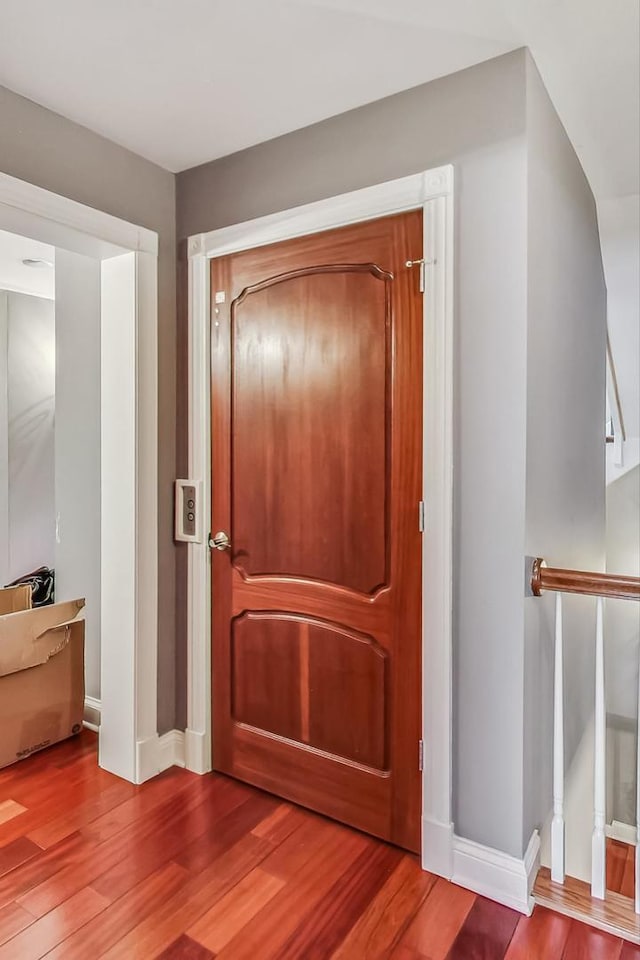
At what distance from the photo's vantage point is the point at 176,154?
7.61ft

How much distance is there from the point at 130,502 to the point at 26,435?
2.24 meters

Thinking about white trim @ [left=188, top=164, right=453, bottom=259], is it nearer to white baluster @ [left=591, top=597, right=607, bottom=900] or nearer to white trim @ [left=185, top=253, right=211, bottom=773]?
white trim @ [left=185, top=253, right=211, bottom=773]

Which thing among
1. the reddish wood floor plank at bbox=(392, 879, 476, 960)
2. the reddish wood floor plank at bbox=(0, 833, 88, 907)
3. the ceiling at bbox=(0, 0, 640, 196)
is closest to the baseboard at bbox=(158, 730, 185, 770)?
the reddish wood floor plank at bbox=(0, 833, 88, 907)

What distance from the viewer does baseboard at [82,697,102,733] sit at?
279 cm

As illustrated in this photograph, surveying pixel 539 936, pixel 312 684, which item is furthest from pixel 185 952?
pixel 539 936

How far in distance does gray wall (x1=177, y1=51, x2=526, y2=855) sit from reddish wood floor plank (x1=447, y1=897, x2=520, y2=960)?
0.52 feet

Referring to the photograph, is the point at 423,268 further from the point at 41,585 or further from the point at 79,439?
the point at 41,585

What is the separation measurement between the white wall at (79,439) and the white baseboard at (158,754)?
21.0 inches

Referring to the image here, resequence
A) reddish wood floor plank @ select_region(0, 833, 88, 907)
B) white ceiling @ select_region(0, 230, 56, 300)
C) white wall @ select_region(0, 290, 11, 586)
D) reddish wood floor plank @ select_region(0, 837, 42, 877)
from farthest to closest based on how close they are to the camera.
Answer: white wall @ select_region(0, 290, 11, 586)
white ceiling @ select_region(0, 230, 56, 300)
reddish wood floor plank @ select_region(0, 837, 42, 877)
reddish wood floor plank @ select_region(0, 833, 88, 907)

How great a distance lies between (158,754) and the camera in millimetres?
2434

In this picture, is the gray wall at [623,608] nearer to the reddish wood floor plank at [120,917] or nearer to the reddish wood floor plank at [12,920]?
the reddish wood floor plank at [120,917]

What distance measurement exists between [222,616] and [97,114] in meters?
1.85

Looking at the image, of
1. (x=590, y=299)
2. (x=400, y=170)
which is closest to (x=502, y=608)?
(x=400, y=170)

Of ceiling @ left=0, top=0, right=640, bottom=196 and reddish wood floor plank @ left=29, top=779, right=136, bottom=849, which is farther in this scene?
reddish wood floor plank @ left=29, top=779, right=136, bottom=849
